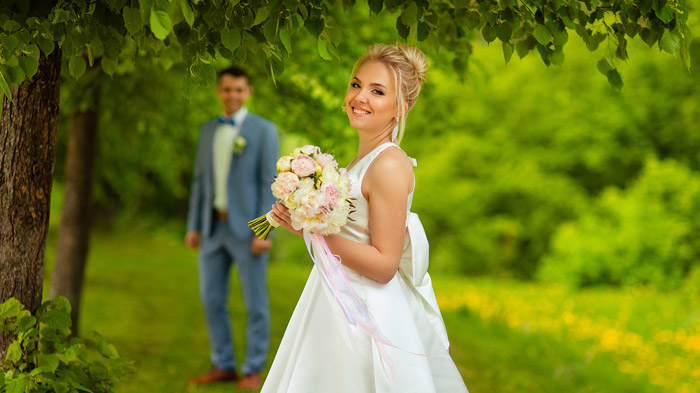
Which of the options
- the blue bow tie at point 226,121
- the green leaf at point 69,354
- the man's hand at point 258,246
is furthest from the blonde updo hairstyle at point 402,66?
the blue bow tie at point 226,121

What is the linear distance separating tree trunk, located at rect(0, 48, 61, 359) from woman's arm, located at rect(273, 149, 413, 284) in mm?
1404

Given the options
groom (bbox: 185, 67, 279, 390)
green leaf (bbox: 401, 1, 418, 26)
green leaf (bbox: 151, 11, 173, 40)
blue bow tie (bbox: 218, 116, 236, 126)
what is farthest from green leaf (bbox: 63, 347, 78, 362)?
blue bow tie (bbox: 218, 116, 236, 126)

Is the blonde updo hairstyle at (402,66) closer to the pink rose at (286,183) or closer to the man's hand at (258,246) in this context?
the pink rose at (286,183)

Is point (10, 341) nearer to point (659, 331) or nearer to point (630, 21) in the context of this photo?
point (630, 21)

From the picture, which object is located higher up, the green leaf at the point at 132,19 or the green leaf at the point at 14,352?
the green leaf at the point at 132,19

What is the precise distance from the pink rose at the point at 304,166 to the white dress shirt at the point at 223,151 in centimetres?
296

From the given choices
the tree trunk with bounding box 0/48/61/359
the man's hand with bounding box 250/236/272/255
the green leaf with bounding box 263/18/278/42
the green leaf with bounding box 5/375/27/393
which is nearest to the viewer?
the green leaf with bounding box 263/18/278/42

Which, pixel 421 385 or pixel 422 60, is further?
pixel 422 60

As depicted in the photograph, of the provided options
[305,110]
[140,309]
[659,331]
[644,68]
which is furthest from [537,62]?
[305,110]

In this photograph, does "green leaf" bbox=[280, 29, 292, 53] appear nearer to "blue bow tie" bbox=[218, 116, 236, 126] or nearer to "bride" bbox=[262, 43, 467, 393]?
"bride" bbox=[262, 43, 467, 393]

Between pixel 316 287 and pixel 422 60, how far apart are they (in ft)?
3.39

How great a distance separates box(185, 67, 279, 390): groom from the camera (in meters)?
5.48

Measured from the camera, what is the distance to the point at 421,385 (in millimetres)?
2904

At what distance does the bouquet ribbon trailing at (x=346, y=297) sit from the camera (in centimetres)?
286
